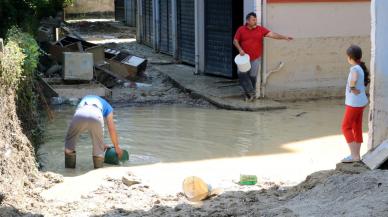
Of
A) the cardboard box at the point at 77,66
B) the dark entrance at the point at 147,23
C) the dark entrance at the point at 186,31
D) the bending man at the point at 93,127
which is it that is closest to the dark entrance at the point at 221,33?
the dark entrance at the point at 186,31

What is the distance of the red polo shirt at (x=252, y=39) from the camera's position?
45.8ft

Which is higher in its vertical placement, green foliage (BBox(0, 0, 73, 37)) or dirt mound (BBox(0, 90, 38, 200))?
green foliage (BBox(0, 0, 73, 37))

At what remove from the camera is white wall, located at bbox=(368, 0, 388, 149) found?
810cm

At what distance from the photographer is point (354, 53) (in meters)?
8.29

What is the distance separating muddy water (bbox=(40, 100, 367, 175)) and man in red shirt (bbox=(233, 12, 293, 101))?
2.83ft

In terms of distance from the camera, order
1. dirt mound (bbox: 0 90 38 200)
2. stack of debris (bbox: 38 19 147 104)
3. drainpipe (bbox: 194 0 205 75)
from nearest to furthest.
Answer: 1. dirt mound (bbox: 0 90 38 200)
2. stack of debris (bbox: 38 19 147 104)
3. drainpipe (bbox: 194 0 205 75)

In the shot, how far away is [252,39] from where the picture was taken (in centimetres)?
1396

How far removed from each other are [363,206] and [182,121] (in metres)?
6.95

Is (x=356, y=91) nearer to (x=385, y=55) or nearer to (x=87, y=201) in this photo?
(x=385, y=55)

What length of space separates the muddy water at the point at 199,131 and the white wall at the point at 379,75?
2.32m

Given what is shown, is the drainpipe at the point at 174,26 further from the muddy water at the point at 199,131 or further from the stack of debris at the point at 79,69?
the muddy water at the point at 199,131

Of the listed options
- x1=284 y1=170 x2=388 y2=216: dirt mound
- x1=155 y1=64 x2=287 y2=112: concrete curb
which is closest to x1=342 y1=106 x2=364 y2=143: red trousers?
x1=284 y1=170 x2=388 y2=216: dirt mound

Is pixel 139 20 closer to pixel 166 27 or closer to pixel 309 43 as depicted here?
pixel 166 27

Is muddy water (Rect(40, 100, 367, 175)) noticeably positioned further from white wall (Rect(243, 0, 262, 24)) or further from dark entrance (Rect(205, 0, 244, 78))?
dark entrance (Rect(205, 0, 244, 78))
